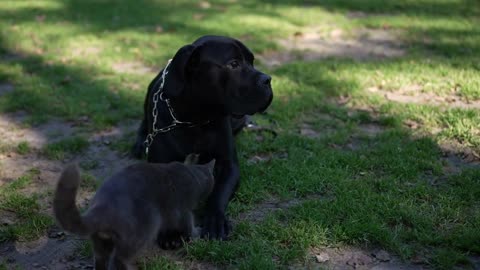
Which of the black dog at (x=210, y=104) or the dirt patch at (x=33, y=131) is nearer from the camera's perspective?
the black dog at (x=210, y=104)

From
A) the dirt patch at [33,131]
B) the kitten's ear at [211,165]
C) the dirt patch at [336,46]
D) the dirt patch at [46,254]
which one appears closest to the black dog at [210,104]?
the kitten's ear at [211,165]

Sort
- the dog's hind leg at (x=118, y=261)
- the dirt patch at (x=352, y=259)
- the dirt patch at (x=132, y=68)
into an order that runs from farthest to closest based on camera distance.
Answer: the dirt patch at (x=132, y=68), the dirt patch at (x=352, y=259), the dog's hind leg at (x=118, y=261)

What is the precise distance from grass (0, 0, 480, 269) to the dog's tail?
2.62 ft

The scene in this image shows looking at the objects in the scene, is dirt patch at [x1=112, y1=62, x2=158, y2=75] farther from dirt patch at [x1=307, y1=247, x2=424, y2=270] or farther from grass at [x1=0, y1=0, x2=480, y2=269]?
dirt patch at [x1=307, y1=247, x2=424, y2=270]

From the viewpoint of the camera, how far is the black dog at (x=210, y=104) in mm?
3893

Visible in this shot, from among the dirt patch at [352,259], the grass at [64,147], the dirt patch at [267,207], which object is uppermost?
the dirt patch at [352,259]

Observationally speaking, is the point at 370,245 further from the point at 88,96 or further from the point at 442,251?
the point at 88,96

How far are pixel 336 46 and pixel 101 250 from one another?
6423mm

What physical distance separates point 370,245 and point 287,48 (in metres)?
5.44

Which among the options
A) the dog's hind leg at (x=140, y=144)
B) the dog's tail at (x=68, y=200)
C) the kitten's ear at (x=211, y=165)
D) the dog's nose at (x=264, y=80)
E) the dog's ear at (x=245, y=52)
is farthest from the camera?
the dog's hind leg at (x=140, y=144)

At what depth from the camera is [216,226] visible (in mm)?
3604

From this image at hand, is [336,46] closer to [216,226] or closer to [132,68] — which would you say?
[132,68]

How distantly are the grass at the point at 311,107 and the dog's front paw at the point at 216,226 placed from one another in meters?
0.07

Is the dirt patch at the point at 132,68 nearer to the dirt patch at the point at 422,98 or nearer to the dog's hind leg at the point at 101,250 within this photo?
the dirt patch at the point at 422,98
